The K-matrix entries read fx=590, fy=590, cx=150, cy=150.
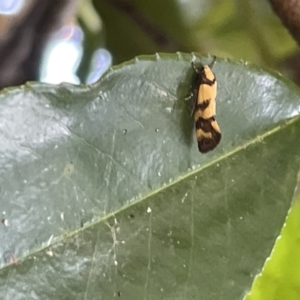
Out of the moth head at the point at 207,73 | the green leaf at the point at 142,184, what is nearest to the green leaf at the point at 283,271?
the green leaf at the point at 142,184

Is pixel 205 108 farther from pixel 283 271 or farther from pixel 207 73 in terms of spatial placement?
pixel 283 271

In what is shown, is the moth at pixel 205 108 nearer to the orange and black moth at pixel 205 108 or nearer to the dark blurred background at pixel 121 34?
the orange and black moth at pixel 205 108

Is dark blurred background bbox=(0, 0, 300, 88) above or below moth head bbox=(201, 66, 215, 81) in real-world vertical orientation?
below

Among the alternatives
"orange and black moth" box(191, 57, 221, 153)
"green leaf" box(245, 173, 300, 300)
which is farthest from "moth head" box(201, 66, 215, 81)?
"green leaf" box(245, 173, 300, 300)

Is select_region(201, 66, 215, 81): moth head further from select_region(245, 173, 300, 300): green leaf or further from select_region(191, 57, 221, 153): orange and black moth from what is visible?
select_region(245, 173, 300, 300): green leaf

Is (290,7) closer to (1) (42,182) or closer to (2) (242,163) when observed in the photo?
(2) (242,163)

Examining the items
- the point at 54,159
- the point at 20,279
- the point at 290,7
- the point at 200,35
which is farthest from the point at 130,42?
the point at 20,279
